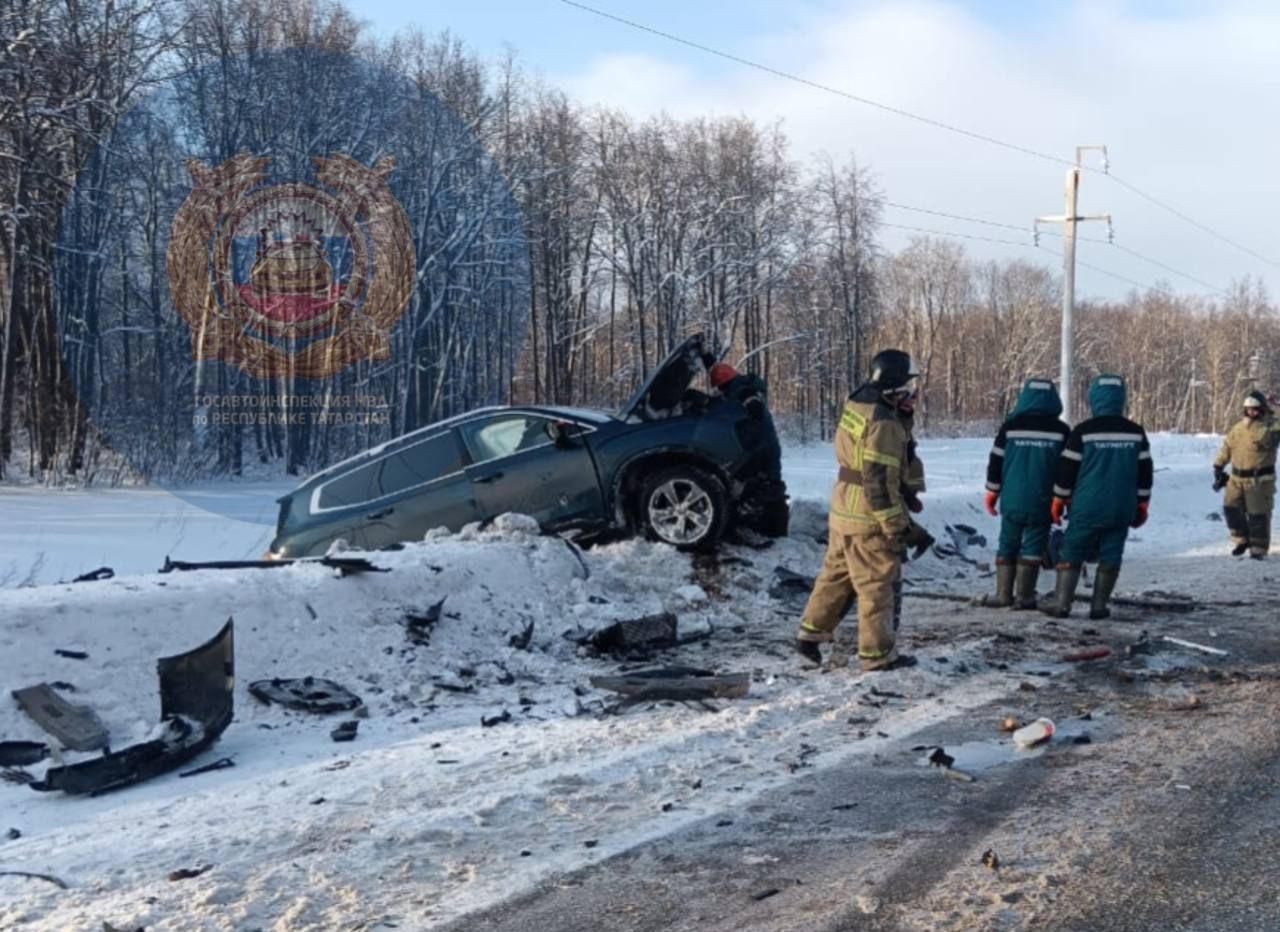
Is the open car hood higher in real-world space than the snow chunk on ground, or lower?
higher

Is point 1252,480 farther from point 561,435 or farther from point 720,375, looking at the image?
point 561,435

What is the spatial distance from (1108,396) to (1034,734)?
4487 millimetres

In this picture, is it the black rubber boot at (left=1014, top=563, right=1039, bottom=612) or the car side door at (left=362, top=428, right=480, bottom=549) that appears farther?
the car side door at (left=362, top=428, right=480, bottom=549)

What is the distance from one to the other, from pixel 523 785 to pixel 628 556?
4658 millimetres

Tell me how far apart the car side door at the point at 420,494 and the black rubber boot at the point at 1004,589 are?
14.3 ft

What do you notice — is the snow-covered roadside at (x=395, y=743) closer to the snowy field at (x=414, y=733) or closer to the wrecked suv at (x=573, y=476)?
the snowy field at (x=414, y=733)

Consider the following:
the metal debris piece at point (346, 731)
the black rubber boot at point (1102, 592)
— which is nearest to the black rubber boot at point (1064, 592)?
the black rubber boot at point (1102, 592)

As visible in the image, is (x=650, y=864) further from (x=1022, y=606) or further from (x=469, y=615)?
(x=1022, y=606)

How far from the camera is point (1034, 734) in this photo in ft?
16.6

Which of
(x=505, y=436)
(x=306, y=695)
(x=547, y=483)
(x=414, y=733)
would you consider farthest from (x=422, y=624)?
(x=505, y=436)

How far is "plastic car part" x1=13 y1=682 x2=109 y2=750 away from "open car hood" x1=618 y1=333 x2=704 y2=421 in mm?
5305

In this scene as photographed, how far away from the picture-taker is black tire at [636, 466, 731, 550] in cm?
941

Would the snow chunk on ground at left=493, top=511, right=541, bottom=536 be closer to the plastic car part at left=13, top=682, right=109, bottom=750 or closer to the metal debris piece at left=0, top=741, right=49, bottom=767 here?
the plastic car part at left=13, top=682, right=109, bottom=750

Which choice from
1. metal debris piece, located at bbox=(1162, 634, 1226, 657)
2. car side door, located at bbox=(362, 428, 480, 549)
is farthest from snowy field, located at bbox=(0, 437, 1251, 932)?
metal debris piece, located at bbox=(1162, 634, 1226, 657)
